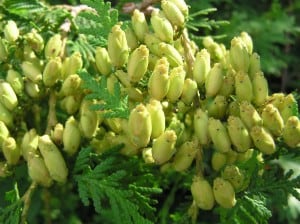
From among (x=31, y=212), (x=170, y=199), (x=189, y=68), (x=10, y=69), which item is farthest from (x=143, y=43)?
(x=31, y=212)

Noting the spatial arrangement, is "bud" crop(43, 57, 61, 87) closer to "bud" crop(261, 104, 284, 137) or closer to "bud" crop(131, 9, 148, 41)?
"bud" crop(131, 9, 148, 41)

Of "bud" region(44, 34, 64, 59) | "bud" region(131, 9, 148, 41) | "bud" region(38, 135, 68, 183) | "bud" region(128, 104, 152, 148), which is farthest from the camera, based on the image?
"bud" region(44, 34, 64, 59)

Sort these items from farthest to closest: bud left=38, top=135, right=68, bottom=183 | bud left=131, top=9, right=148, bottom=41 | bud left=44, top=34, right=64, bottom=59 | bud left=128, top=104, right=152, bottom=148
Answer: bud left=44, top=34, right=64, bottom=59 → bud left=131, top=9, right=148, bottom=41 → bud left=38, top=135, right=68, bottom=183 → bud left=128, top=104, right=152, bottom=148

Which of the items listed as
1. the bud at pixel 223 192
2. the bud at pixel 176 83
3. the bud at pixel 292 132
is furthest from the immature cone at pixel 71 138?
the bud at pixel 292 132

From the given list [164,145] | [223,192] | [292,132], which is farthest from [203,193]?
[292,132]

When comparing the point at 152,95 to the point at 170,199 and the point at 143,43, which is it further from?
the point at 170,199

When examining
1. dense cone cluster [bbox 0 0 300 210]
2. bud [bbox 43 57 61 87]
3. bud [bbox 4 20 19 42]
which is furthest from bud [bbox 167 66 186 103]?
bud [bbox 4 20 19 42]

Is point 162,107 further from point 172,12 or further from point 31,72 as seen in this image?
point 31,72

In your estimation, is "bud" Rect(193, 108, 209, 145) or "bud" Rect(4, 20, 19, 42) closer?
"bud" Rect(193, 108, 209, 145)
